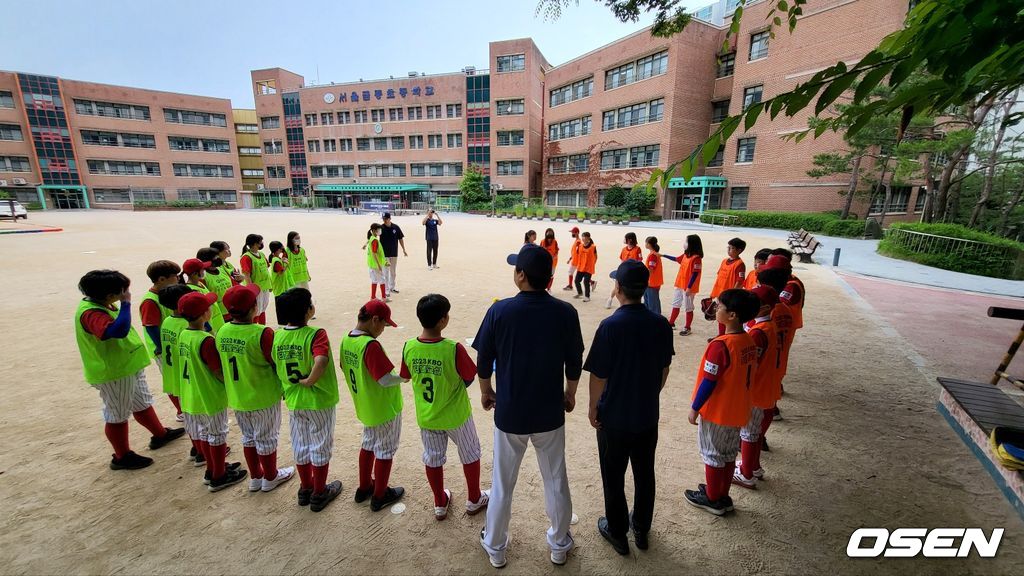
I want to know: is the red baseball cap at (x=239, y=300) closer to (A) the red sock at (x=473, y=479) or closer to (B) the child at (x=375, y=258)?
(A) the red sock at (x=473, y=479)

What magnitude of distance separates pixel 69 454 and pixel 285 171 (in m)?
66.0

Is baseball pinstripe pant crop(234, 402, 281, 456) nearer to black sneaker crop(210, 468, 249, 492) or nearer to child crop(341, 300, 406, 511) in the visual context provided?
black sneaker crop(210, 468, 249, 492)

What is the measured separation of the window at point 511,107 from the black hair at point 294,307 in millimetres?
48504

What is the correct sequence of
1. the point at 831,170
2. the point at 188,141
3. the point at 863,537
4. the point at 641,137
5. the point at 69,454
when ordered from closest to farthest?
1. the point at 863,537
2. the point at 69,454
3. the point at 831,170
4. the point at 641,137
5. the point at 188,141

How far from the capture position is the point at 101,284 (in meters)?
3.25

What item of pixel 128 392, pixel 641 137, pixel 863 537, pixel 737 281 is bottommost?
pixel 863 537

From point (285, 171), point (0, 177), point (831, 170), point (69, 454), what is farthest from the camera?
point (285, 171)

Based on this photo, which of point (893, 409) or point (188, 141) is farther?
point (188, 141)

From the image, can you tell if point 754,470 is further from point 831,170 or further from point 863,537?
point 831,170

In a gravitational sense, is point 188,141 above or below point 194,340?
above

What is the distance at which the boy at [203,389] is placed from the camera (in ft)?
9.95

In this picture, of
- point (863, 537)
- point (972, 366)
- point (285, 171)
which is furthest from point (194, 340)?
point (285, 171)

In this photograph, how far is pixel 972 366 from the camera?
18.8ft

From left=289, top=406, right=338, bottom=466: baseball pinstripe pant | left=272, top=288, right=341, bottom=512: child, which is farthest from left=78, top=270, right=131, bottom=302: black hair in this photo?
left=289, top=406, right=338, bottom=466: baseball pinstripe pant
